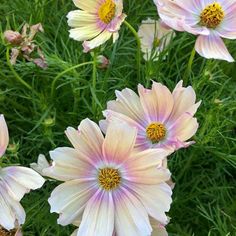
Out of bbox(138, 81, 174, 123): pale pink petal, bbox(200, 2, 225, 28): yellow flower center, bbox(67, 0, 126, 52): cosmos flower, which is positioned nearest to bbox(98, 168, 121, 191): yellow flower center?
bbox(138, 81, 174, 123): pale pink petal

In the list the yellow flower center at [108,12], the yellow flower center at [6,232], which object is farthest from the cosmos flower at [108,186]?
the yellow flower center at [108,12]

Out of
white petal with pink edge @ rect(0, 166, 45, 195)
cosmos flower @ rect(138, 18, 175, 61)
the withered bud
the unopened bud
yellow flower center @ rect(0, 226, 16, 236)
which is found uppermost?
cosmos flower @ rect(138, 18, 175, 61)

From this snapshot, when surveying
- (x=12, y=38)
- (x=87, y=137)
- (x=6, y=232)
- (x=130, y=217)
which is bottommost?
(x=6, y=232)

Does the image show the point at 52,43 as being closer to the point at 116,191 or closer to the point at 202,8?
the point at 202,8

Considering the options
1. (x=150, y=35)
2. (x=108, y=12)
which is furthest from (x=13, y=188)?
(x=150, y=35)

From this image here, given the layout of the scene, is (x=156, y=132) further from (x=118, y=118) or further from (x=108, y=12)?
(x=108, y=12)

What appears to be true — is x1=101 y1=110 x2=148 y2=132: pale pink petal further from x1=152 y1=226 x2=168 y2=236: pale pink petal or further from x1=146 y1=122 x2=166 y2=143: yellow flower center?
x1=152 y1=226 x2=168 y2=236: pale pink petal
